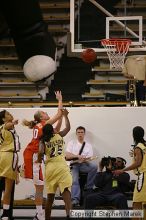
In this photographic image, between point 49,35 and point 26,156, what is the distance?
6560 mm

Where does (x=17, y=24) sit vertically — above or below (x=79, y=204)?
above

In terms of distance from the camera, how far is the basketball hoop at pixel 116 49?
38.2 feet

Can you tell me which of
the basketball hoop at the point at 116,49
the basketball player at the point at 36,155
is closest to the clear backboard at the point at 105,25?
the basketball hoop at the point at 116,49

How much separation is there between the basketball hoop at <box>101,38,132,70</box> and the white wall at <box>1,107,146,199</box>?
2.83 feet

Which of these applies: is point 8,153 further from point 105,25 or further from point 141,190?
point 105,25

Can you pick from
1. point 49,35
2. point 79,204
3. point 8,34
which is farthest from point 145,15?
point 79,204

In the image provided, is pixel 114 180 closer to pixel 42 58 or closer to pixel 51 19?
pixel 42 58

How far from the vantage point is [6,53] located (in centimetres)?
1778

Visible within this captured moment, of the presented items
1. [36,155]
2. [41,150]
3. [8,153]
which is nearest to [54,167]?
[41,150]

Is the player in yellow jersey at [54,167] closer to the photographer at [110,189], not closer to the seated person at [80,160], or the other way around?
the photographer at [110,189]

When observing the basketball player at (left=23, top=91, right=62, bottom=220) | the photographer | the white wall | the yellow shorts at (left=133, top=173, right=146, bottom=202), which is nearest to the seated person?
the white wall

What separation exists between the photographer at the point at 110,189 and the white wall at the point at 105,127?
3.80ft

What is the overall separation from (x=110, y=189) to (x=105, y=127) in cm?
205

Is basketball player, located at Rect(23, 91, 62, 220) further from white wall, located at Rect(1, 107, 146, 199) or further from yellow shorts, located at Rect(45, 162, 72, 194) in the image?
white wall, located at Rect(1, 107, 146, 199)
